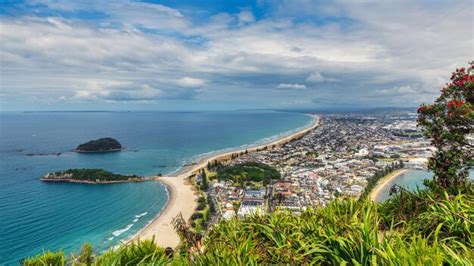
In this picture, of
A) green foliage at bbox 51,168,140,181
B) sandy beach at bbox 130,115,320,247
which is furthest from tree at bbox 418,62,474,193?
green foliage at bbox 51,168,140,181

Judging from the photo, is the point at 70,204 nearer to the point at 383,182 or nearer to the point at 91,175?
the point at 91,175

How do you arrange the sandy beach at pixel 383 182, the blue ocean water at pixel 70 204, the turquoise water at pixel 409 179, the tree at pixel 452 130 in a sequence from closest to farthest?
the tree at pixel 452 130 < the blue ocean water at pixel 70 204 < the sandy beach at pixel 383 182 < the turquoise water at pixel 409 179

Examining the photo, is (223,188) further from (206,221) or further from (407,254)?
(407,254)

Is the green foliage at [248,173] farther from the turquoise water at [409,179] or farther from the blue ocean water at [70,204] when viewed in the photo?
the turquoise water at [409,179]

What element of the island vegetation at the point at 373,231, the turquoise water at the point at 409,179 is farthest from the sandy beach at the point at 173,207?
the turquoise water at the point at 409,179

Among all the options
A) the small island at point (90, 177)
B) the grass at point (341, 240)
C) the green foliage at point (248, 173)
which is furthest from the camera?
the small island at point (90, 177)

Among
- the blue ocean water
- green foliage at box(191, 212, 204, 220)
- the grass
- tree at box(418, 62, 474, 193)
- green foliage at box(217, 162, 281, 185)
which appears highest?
tree at box(418, 62, 474, 193)

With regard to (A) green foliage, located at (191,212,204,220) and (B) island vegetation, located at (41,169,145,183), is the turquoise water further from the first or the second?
(B) island vegetation, located at (41,169,145,183)

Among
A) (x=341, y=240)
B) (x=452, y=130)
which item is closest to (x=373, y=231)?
(x=341, y=240)

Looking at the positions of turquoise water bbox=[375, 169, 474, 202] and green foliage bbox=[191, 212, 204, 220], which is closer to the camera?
green foliage bbox=[191, 212, 204, 220]
